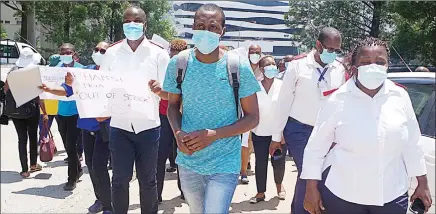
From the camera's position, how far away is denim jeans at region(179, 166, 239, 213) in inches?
120

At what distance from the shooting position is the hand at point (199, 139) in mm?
2891

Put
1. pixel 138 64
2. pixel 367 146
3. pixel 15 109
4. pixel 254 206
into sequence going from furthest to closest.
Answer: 1. pixel 15 109
2. pixel 254 206
3. pixel 138 64
4. pixel 367 146

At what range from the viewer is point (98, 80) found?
417 centimetres

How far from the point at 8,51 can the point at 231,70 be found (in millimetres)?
11248

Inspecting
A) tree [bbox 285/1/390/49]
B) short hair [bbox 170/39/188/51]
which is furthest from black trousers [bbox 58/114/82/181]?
tree [bbox 285/1/390/49]

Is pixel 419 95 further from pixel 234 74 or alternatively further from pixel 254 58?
pixel 254 58

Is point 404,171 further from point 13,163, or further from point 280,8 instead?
point 280,8

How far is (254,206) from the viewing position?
232 inches

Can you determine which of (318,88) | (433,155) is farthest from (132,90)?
(433,155)

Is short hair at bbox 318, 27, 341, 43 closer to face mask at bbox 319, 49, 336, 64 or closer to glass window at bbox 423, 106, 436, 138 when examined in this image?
face mask at bbox 319, 49, 336, 64

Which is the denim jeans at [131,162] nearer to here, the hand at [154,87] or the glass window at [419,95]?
the hand at [154,87]

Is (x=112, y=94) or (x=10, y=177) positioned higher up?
(x=112, y=94)

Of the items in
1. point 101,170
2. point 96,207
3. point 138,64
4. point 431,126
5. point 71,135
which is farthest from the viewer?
point 71,135

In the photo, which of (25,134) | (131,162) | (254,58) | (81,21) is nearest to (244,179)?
(254,58)
